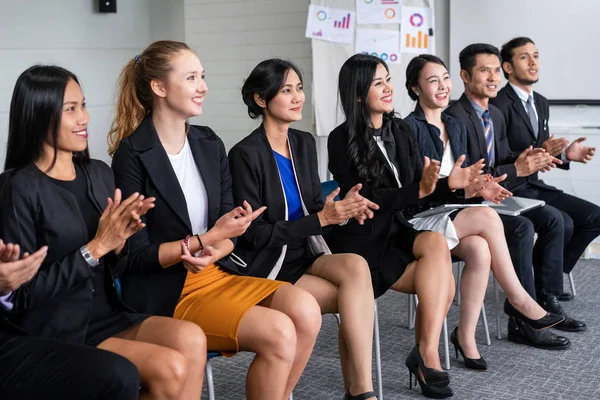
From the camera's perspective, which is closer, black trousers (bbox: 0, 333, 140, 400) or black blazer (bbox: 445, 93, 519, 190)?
black trousers (bbox: 0, 333, 140, 400)

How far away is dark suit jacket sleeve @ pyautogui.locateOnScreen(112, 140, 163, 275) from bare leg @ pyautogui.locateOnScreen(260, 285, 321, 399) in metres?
0.38

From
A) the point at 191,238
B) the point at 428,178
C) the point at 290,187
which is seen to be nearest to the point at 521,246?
the point at 428,178

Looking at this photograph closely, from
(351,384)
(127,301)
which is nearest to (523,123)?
(351,384)

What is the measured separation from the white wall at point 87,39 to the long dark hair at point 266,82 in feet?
8.01

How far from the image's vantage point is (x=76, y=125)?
2195 mm

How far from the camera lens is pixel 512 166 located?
3783 mm

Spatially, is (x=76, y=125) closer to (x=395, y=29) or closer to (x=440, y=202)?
(x=440, y=202)

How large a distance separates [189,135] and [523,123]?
6.98 feet

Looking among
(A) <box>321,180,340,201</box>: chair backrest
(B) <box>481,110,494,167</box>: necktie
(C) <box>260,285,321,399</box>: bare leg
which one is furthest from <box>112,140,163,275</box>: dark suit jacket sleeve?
(B) <box>481,110,494,167</box>: necktie

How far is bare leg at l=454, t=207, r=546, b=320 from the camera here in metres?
3.36

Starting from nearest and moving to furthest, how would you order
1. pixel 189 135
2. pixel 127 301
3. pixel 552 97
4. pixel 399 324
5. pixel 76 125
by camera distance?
pixel 76 125
pixel 127 301
pixel 189 135
pixel 399 324
pixel 552 97

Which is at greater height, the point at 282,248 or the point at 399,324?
the point at 282,248

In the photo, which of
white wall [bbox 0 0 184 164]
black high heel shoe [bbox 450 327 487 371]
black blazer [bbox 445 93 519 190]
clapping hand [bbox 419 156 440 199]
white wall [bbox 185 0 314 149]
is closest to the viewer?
clapping hand [bbox 419 156 440 199]

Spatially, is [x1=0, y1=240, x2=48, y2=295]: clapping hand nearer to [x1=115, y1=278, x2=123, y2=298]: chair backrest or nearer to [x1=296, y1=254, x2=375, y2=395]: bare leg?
[x1=115, y1=278, x2=123, y2=298]: chair backrest
